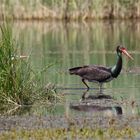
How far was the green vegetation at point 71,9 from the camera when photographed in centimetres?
3688

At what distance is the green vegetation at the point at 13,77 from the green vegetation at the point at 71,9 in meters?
22.2

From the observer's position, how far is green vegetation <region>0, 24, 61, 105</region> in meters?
13.9

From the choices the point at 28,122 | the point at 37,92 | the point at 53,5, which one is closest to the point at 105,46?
the point at 53,5

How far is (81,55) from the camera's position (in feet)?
81.8

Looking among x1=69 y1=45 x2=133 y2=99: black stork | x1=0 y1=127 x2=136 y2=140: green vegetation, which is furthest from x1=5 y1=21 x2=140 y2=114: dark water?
x1=0 y1=127 x2=136 y2=140: green vegetation

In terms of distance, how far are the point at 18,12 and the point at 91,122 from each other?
979 inches

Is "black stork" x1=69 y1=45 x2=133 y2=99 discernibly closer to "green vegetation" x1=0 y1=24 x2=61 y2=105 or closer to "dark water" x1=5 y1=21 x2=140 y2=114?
"dark water" x1=5 y1=21 x2=140 y2=114

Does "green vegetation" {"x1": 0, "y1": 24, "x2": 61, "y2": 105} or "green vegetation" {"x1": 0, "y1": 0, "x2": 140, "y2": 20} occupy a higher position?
"green vegetation" {"x1": 0, "y1": 0, "x2": 140, "y2": 20}

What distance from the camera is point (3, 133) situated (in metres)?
11.6

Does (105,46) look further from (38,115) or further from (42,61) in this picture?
(38,115)

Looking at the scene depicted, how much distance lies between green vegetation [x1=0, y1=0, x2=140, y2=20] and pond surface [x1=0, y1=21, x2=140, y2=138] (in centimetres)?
43

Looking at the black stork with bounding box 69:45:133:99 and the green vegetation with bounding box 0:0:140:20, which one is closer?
the black stork with bounding box 69:45:133:99

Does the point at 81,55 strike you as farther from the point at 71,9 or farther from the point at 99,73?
the point at 71,9

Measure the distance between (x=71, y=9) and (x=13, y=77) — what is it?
24.1 m
